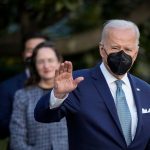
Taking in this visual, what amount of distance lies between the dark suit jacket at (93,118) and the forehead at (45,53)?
155 centimetres

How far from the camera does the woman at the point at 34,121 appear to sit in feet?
18.2

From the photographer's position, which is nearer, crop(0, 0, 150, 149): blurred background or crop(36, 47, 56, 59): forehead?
crop(36, 47, 56, 59): forehead

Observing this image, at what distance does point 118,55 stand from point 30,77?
1.75m

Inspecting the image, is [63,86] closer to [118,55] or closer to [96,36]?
[118,55]

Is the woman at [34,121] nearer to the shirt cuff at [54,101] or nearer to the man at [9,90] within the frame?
the man at [9,90]

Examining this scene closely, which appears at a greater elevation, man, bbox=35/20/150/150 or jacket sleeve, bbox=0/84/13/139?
man, bbox=35/20/150/150

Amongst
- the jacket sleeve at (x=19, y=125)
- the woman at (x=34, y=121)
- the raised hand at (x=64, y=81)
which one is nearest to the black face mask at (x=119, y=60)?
the raised hand at (x=64, y=81)

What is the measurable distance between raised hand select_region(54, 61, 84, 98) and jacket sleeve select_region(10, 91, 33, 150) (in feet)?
4.79

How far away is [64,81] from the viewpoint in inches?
165

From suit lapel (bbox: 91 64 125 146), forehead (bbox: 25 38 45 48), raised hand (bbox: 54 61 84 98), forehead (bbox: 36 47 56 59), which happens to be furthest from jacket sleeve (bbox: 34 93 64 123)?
forehead (bbox: 25 38 45 48)

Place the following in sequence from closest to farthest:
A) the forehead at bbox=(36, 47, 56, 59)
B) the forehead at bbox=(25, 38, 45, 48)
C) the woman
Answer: the woman, the forehead at bbox=(36, 47, 56, 59), the forehead at bbox=(25, 38, 45, 48)

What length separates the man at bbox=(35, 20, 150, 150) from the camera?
4.31 meters

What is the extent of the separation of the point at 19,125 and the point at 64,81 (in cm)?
152

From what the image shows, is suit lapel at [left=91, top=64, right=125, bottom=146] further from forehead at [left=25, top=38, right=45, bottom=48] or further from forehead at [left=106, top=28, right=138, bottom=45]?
forehead at [left=25, top=38, right=45, bottom=48]
